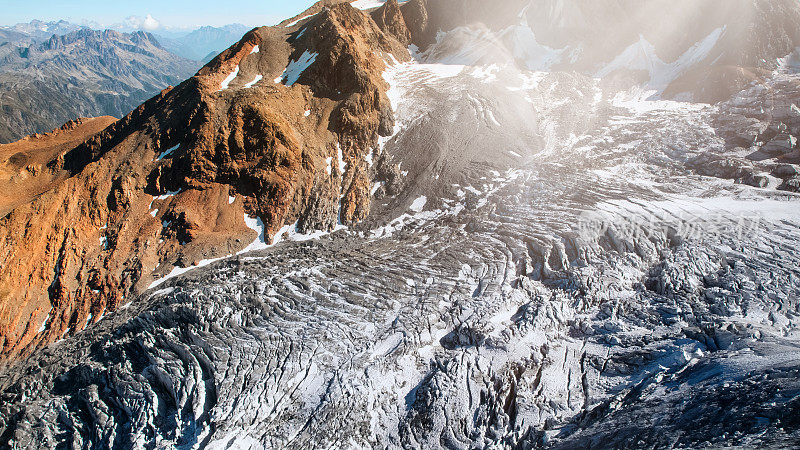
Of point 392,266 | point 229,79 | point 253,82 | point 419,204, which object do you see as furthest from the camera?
point 253,82

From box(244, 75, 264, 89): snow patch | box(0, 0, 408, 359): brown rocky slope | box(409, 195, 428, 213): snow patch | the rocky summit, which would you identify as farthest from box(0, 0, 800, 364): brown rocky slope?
box(409, 195, 428, 213): snow patch

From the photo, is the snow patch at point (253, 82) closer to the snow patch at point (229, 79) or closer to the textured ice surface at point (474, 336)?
the snow patch at point (229, 79)

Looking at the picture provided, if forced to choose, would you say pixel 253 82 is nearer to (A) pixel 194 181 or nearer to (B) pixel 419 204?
(A) pixel 194 181

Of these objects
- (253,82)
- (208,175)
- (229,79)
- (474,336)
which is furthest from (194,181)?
(474,336)

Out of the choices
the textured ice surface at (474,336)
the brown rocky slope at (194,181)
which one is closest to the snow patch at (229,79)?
the brown rocky slope at (194,181)

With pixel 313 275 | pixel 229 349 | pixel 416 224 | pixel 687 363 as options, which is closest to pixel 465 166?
pixel 416 224

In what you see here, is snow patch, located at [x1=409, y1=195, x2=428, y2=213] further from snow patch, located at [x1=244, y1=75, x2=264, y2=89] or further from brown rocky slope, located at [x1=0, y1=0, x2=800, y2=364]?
snow patch, located at [x1=244, y1=75, x2=264, y2=89]
